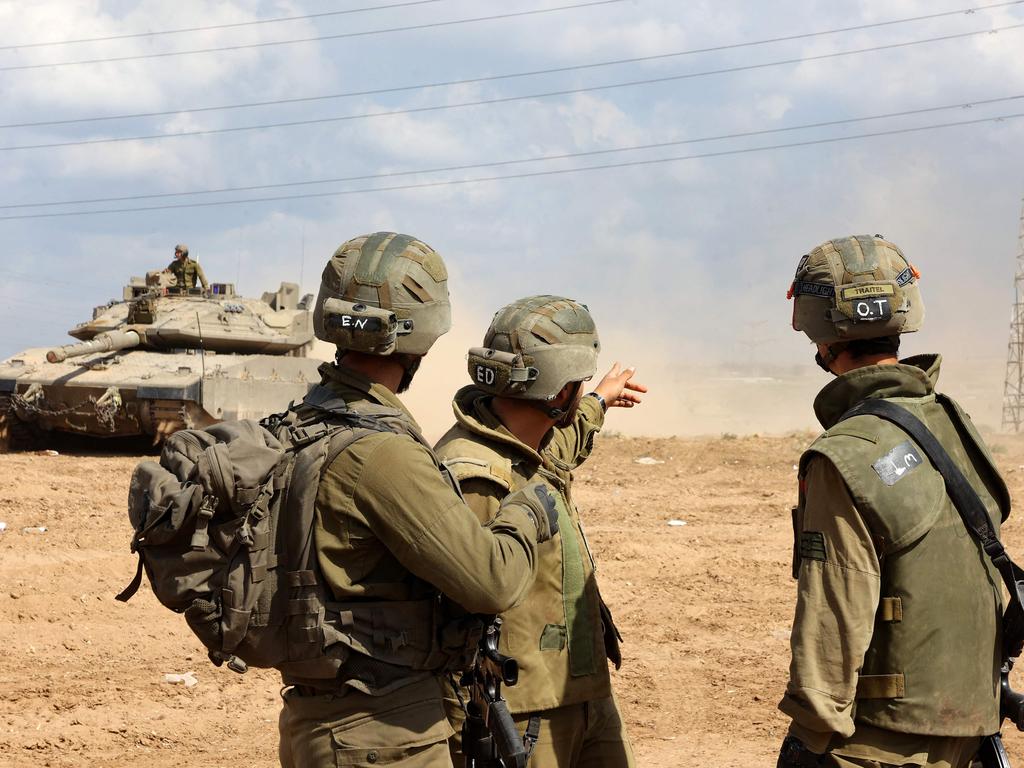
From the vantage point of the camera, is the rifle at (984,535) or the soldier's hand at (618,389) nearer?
the rifle at (984,535)

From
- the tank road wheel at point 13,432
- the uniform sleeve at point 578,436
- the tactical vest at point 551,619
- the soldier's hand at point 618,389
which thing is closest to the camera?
the tactical vest at point 551,619

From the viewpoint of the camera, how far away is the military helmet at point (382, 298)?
304cm

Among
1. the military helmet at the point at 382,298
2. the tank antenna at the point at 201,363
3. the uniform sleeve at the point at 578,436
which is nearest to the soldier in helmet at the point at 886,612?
the military helmet at the point at 382,298

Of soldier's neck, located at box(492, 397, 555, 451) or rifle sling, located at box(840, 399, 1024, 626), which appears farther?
soldier's neck, located at box(492, 397, 555, 451)

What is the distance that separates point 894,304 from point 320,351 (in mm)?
23903

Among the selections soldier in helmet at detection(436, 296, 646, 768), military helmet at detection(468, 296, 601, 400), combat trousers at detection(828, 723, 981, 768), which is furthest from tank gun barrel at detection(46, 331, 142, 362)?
combat trousers at detection(828, 723, 981, 768)

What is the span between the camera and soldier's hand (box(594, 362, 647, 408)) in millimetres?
4625

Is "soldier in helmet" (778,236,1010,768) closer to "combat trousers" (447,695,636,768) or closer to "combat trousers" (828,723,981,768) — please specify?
"combat trousers" (828,723,981,768)

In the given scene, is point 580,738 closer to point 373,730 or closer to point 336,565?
point 373,730

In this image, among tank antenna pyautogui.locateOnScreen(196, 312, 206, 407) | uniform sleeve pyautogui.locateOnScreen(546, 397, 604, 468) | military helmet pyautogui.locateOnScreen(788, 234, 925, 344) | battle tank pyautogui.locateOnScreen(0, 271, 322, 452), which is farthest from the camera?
battle tank pyautogui.locateOnScreen(0, 271, 322, 452)

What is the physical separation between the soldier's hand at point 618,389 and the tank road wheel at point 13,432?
50.0ft

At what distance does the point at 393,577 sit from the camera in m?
2.88

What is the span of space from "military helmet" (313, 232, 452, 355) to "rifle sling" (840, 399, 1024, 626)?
1.20 metres

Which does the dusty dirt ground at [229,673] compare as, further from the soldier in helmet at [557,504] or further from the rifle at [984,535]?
the rifle at [984,535]
